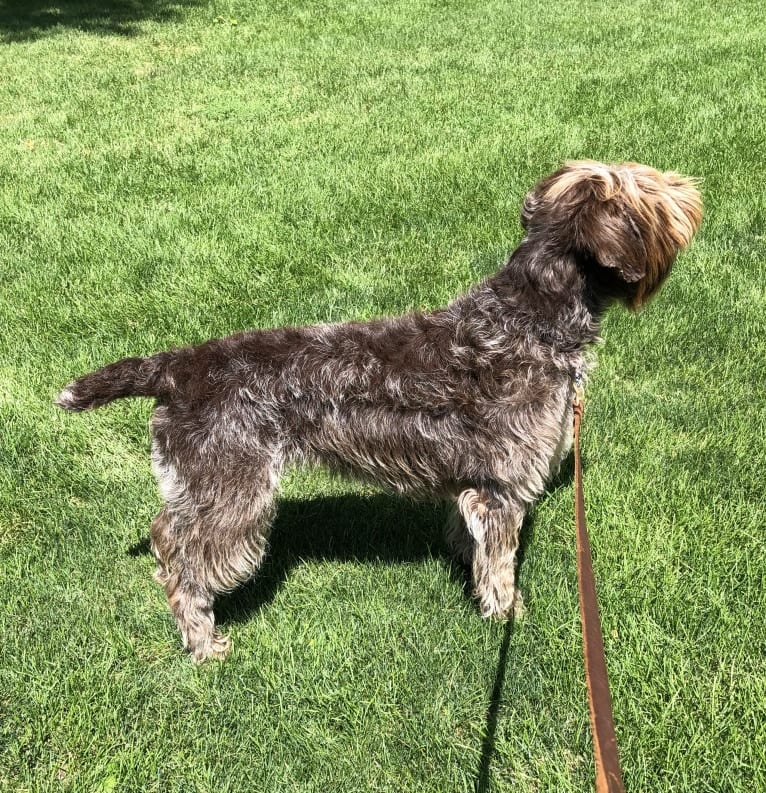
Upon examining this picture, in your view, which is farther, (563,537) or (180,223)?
(180,223)

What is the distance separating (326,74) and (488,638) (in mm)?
10022

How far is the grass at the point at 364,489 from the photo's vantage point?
9.87ft

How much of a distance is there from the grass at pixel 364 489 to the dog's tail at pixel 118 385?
3.91 ft

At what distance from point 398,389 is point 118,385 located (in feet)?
3.89

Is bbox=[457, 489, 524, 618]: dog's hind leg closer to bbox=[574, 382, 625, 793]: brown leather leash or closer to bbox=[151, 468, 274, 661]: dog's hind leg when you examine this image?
bbox=[151, 468, 274, 661]: dog's hind leg

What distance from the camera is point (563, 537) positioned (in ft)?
12.5

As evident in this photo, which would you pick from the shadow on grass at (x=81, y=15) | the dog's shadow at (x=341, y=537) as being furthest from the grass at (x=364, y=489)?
the shadow on grass at (x=81, y=15)

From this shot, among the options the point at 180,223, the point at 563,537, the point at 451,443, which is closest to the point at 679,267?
the point at 563,537

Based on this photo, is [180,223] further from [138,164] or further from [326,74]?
[326,74]

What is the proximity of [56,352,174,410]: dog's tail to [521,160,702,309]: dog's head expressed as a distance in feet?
5.76

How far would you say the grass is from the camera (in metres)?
3.01

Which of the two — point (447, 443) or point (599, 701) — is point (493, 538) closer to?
point (447, 443)

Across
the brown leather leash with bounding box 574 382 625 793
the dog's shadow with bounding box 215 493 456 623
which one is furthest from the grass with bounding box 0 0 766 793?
the brown leather leash with bounding box 574 382 625 793

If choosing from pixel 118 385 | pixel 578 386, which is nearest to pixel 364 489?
pixel 578 386
